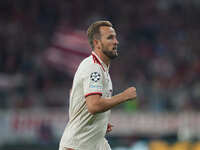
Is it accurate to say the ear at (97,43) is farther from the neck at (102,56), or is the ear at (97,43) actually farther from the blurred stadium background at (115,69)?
the blurred stadium background at (115,69)

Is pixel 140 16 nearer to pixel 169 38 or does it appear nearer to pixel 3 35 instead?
pixel 169 38

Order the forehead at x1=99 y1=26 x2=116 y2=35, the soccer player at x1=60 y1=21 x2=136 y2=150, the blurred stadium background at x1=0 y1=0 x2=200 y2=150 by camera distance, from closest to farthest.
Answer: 1. the soccer player at x1=60 y1=21 x2=136 y2=150
2. the forehead at x1=99 y1=26 x2=116 y2=35
3. the blurred stadium background at x1=0 y1=0 x2=200 y2=150

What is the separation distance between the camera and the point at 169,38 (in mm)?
17438

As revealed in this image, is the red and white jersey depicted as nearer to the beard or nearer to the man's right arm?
the beard

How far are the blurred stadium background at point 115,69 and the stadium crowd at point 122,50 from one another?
27 millimetres

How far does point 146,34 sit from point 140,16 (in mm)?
1095

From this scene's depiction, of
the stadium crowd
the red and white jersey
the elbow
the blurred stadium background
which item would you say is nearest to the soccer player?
the red and white jersey

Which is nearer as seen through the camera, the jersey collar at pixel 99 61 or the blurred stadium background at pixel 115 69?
the jersey collar at pixel 99 61

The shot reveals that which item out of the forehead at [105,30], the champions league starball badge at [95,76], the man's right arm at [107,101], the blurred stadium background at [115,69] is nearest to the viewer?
the man's right arm at [107,101]

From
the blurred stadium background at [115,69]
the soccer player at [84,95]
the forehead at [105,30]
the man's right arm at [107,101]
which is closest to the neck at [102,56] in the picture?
the soccer player at [84,95]

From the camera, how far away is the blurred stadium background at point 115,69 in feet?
46.9

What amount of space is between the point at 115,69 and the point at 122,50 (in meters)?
1.18

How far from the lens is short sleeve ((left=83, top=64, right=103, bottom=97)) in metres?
5.39

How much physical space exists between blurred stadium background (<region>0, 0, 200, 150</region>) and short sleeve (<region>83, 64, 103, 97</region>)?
23.7ft
